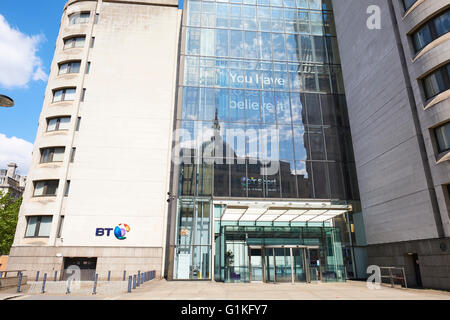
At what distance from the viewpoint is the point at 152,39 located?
1291 inches

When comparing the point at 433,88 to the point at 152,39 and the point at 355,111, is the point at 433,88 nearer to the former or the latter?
the point at 355,111

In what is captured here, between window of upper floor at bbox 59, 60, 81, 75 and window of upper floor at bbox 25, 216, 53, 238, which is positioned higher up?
window of upper floor at bbox 59, 60, 81, 75

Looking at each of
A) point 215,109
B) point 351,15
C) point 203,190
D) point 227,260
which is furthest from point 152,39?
point 227,260

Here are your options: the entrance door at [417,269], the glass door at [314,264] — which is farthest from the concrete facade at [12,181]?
the entrance door at [417,269]

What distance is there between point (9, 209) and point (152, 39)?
31.8 metres

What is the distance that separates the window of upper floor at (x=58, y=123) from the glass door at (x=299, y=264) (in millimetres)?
25694

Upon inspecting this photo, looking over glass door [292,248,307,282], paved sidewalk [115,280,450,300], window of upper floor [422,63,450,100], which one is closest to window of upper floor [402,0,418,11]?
window of upper floor [422,63,450,100]

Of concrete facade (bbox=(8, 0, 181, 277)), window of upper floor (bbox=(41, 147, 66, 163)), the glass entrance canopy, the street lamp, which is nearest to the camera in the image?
the street lamp

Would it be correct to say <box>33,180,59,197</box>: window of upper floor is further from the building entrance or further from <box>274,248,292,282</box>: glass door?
<box>274,248,292,282</box>: glass door

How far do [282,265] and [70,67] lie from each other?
1214 inches

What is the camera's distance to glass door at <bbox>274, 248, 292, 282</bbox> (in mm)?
21812

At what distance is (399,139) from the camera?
21844 mm

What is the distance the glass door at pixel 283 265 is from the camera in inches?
859

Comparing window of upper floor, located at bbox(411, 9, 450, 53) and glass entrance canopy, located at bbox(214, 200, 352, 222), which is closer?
window of upper floor, located at bbox(411, 9, 450, 53)
